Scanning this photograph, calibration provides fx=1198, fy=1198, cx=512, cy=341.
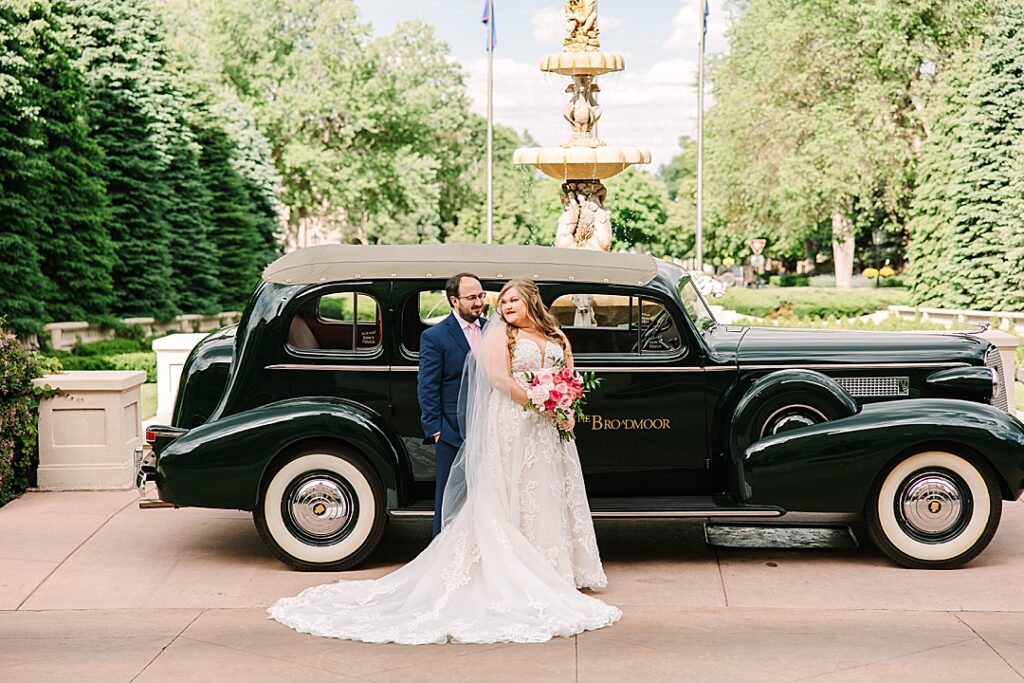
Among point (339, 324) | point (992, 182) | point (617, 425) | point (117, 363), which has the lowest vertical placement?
point (117, 363)

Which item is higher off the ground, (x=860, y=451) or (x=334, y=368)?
(x=334, y=368)

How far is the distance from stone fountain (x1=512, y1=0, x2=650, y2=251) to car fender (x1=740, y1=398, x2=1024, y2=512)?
1252 cm

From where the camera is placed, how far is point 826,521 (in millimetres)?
9211

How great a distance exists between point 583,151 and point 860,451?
12984 millimetres

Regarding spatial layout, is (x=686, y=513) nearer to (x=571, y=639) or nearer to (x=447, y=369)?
(x=571, y=639)

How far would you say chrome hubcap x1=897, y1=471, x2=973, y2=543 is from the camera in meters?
7.75

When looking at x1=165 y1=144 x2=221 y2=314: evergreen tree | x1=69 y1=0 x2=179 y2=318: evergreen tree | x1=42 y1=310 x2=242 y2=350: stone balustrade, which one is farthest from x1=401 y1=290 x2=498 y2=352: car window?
x1=165 y1=144 x2=221 y2=314: evergreen tree

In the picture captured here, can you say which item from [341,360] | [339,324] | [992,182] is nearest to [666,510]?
[341,360]

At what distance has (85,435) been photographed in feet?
34.3

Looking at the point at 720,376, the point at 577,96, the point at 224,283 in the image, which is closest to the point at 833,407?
the point at 720,376

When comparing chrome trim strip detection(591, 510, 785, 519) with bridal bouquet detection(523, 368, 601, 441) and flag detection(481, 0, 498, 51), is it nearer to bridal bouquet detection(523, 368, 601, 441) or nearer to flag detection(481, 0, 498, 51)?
bridal bouquet detection(523, 368, 601, 441)

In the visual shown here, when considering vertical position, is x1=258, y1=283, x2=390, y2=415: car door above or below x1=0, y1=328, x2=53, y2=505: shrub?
above

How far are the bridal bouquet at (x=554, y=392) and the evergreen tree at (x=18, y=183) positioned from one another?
1874 cm

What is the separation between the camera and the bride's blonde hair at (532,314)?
699cm
